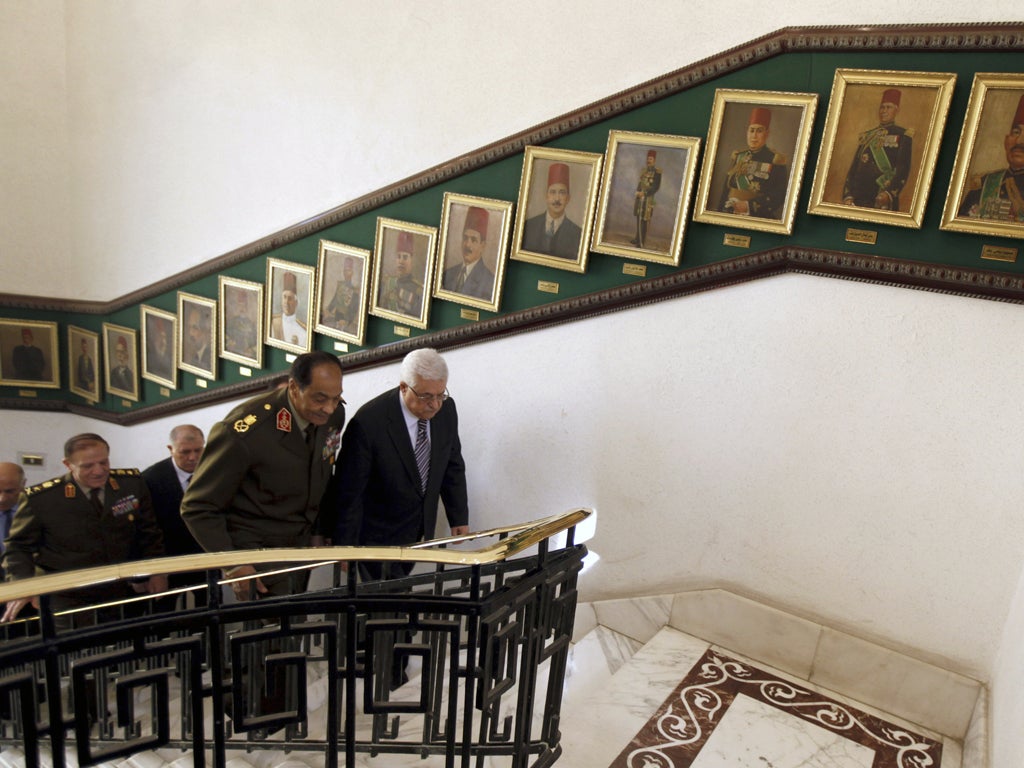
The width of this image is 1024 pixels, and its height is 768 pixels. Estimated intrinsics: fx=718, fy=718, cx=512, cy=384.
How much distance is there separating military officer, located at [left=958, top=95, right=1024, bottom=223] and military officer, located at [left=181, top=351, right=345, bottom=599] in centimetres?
278

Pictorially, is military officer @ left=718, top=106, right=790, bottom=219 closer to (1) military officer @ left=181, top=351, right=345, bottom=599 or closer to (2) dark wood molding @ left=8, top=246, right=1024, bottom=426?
(2) dark wood molding @ left=8, top=246, right=1024, bottom=426

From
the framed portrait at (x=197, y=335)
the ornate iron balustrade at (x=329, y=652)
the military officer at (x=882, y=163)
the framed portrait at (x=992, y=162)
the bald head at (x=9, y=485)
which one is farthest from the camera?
the framed portrait at (x=197, y=335)

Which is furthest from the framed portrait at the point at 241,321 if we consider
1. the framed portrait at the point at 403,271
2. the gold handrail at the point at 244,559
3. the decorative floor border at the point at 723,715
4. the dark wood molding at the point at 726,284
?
the decorative floor border at the point at 723,715

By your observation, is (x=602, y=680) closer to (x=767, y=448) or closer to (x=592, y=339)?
(x=767, y=448)

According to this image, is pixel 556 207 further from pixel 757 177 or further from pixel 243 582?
pixel 243 582

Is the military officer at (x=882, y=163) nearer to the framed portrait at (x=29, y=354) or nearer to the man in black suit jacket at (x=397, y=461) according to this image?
the man in black suit jacket at (x=397, y=461)

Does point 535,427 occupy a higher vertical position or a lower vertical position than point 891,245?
lower

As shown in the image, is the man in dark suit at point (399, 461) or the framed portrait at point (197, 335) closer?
the man in dark suit at point (399, 461)

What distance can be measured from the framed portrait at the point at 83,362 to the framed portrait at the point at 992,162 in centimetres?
690

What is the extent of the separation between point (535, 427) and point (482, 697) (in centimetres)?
196

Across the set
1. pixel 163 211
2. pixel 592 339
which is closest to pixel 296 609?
pixel 592 339

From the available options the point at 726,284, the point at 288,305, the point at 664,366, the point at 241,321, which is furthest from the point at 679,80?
the point at 241,321

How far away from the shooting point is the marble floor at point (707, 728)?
113 inches

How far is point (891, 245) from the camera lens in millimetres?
3049
